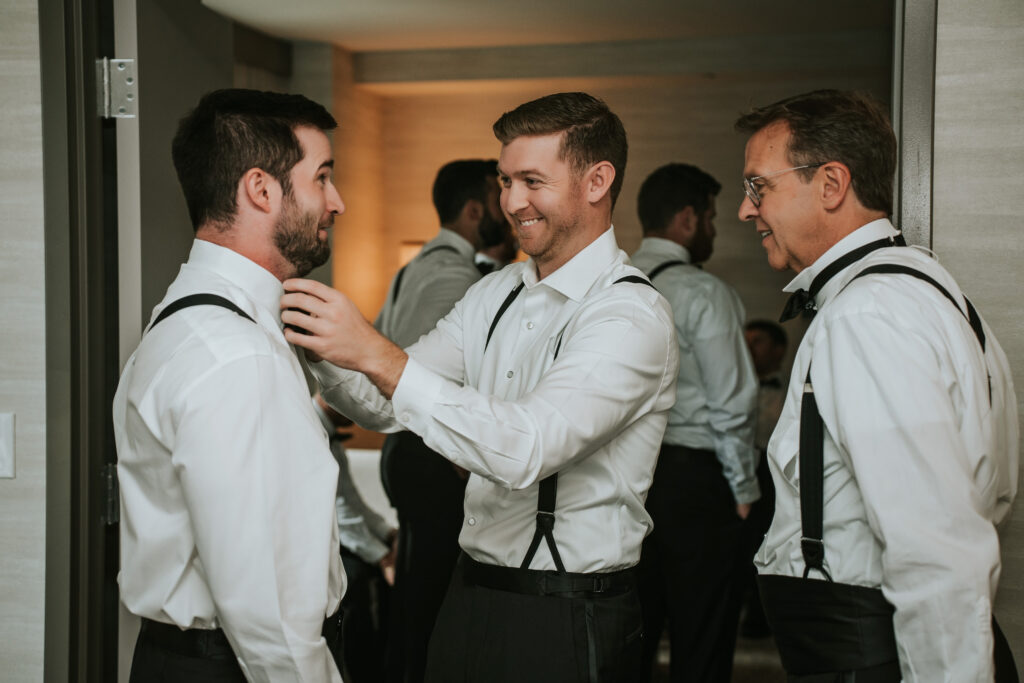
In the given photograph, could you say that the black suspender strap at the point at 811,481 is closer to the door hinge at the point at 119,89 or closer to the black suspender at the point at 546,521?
the black suspender at the point at 546,521

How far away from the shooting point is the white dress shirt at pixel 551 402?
1503 mm

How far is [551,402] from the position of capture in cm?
156

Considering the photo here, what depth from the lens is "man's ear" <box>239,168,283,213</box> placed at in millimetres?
1496

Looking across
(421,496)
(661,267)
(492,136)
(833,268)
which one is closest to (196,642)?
(833,268)

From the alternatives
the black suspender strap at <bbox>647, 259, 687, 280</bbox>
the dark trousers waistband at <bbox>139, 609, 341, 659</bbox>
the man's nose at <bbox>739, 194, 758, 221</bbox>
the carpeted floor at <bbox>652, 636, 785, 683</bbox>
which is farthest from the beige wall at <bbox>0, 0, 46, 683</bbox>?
the carpeted floor at <bbox>652, 636, 785, 683</bbox>

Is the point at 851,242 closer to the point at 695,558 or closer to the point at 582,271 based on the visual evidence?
the point at 582,271

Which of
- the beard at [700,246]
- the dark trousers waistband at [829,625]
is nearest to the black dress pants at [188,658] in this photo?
the dark trousers waistband at [829,625]

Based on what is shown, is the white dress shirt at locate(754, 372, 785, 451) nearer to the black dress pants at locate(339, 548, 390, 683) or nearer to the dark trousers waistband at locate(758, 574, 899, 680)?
the black dress pants at locate(339, 548, 390, 683)

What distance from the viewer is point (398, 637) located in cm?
→ 339

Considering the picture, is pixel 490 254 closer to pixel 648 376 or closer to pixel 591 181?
pixel 591 181

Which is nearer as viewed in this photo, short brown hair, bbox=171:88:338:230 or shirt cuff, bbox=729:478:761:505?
short brown hair, bbox=171:88:338:230

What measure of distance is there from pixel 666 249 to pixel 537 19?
8.56ft

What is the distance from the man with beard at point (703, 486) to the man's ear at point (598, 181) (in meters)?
1.38

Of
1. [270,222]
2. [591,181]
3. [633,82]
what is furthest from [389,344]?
[633,82]
